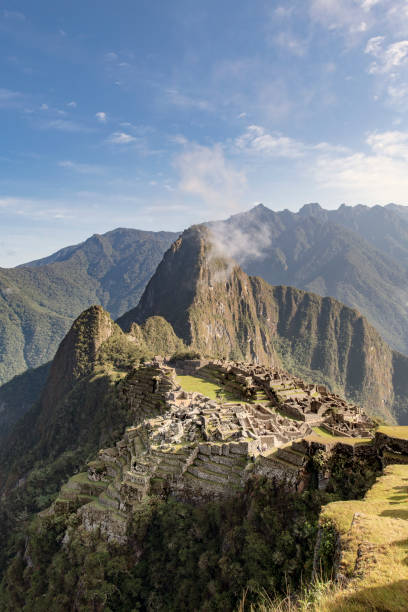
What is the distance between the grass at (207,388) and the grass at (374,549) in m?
34.4

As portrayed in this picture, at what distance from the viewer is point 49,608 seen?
22609mm

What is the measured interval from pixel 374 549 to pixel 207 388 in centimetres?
5084

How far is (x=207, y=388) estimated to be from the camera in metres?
59.5

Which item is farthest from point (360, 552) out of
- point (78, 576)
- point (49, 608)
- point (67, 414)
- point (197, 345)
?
point (197, 345)

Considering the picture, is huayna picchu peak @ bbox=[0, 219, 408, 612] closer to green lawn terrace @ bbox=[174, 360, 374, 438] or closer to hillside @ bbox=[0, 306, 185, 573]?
green lawn terrace @ bbox=[174, 360, 374, 438]

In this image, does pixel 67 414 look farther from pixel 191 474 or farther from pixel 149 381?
pixel 191 474

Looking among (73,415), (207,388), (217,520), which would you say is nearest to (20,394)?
(73,415)

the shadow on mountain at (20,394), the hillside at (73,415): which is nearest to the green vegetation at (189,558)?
the hillside at (73,415)

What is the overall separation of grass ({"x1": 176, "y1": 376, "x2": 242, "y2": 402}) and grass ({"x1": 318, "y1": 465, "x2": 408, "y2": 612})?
3436cm

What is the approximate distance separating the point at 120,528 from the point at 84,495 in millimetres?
7135

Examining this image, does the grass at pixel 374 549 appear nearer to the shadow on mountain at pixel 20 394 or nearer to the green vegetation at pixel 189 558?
the green vegetation at pixel 189 558

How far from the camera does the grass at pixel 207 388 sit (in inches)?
2027

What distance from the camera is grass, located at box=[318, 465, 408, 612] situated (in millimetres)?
7273

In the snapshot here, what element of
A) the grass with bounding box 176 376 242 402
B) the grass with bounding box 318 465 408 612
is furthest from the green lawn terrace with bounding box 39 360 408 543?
the grass with bounding box 176 376 242 402
